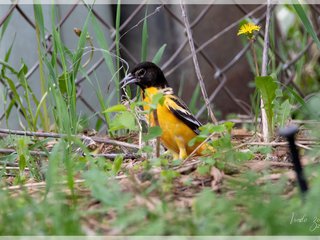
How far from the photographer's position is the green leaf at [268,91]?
3.47 meters

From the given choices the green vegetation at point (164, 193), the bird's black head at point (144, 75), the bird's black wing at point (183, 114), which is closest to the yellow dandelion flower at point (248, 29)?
the green vegetation at point (164, 193)

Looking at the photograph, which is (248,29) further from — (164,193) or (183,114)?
(164,193)

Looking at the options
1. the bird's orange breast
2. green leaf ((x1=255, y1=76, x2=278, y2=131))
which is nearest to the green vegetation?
green leaf ((x1=255, y1=76, x2=278, y2=131))

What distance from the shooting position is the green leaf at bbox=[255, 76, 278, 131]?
3467 mm

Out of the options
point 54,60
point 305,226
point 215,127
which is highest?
point 54,60

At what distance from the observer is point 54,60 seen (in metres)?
3.65

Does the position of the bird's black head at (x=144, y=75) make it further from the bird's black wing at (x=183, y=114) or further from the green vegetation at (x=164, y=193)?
the green vegetation at (x=164, y=193)

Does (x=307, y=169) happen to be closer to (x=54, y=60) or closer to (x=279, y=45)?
(x=54, y=60)

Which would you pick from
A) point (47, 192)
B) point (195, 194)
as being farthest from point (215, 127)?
point (47, 192)

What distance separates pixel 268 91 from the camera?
11.5ft

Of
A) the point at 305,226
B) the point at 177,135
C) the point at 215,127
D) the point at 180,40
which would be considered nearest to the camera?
the point at 305,226

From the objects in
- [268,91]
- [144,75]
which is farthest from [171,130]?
[268,91]

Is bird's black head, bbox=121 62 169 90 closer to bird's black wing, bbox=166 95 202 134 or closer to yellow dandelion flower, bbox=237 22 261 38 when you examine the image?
bird's black wing, bbox=166 95 202 134

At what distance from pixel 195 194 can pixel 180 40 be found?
347 cm
